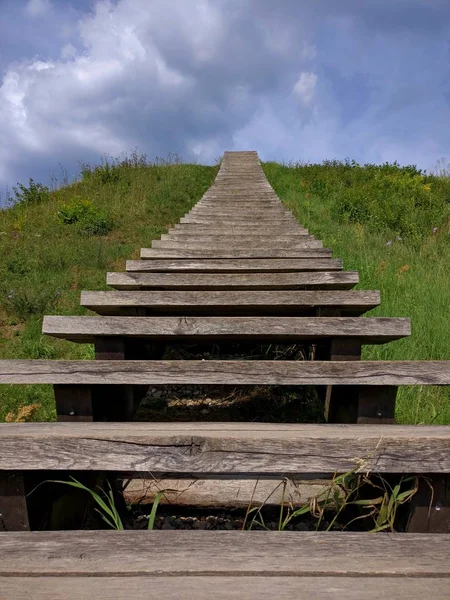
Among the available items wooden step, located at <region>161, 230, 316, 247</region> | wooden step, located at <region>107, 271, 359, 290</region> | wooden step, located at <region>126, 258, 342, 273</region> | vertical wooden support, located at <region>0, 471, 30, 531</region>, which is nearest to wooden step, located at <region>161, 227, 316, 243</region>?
wooden step, located at <region>161, 230, 316, 247</region>

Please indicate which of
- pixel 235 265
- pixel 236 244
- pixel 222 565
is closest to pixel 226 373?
pixel 222 565

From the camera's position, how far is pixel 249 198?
8211 mm

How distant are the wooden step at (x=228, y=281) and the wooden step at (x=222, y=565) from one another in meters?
2.08

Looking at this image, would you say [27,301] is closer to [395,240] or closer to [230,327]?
[230,327]

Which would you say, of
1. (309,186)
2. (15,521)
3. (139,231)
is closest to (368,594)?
(15,521)

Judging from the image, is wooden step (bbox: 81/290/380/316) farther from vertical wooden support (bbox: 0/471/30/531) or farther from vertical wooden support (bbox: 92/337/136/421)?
vertical wooden support (bbox: 0/471/30/531)

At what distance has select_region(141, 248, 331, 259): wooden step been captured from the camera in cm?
391

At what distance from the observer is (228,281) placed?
3193 millimetres

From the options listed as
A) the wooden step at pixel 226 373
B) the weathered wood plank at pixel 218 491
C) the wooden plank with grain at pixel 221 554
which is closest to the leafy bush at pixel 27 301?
the wooden step at pixel 226 373

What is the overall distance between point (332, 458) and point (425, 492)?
0.31 metres

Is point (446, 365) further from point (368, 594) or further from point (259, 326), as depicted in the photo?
point (368, 594)

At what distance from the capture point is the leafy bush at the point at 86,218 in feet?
25.6

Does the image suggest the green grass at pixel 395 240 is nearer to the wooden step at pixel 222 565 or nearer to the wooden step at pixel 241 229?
the wooden step at pixel 241 229

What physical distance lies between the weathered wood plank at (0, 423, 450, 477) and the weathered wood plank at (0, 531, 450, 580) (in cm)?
21
